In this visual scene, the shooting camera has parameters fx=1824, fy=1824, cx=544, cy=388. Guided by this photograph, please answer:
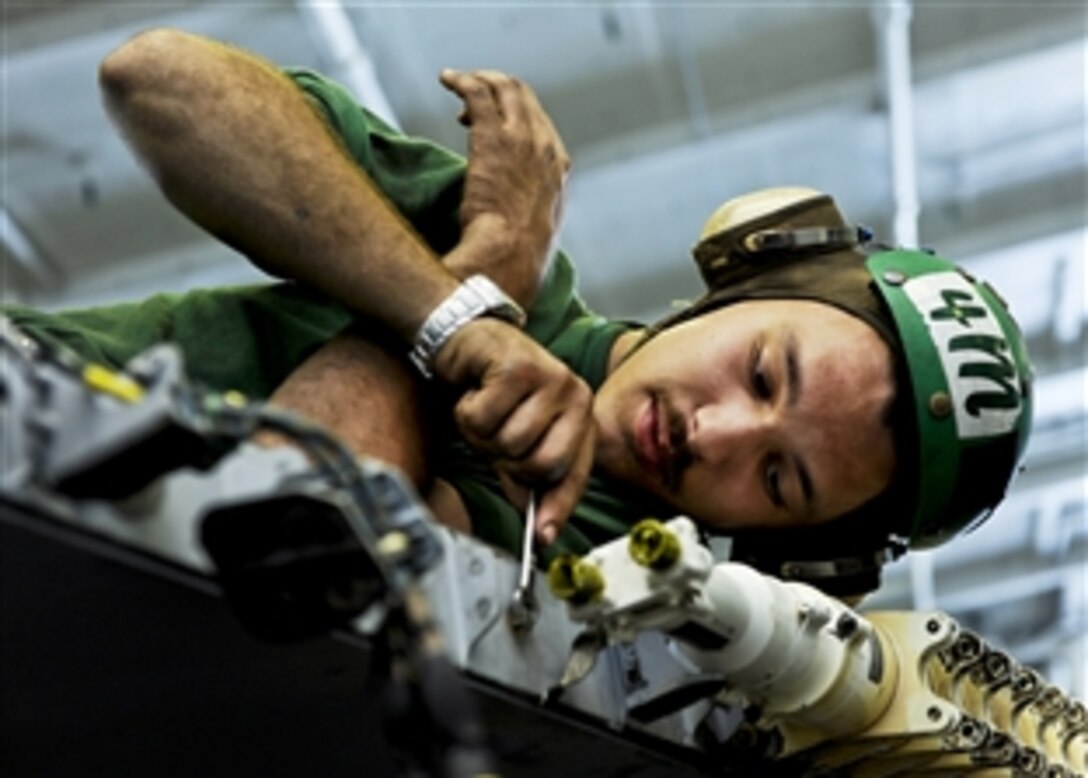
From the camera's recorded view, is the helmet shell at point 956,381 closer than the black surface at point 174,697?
No

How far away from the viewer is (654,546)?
986 mm

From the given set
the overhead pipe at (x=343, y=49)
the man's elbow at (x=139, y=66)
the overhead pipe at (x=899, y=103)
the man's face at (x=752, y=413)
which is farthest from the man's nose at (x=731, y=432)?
the overhead pipe at (x=899, y=103)

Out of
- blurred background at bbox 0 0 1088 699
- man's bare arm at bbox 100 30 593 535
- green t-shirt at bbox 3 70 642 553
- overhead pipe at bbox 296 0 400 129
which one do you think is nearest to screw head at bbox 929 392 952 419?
green t-shirt at bbox 3 70 642 553

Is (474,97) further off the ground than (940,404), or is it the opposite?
(474,97)

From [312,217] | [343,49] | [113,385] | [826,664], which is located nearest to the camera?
[113,385]

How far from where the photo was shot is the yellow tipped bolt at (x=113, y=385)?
2.44 feet

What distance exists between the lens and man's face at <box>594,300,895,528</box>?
59.7 inches

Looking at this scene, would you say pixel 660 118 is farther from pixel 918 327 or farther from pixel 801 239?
pixel 918 327

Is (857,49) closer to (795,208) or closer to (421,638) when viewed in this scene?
(795,208)

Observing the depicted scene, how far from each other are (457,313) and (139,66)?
0.32 metres

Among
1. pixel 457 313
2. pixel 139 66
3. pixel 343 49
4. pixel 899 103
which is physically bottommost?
pixel 899 103

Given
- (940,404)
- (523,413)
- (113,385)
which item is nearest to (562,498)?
(523,413)

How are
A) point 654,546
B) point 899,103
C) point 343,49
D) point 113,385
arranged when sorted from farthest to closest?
point 899,103 < point 343,49 < point 654,546 < point 113,385

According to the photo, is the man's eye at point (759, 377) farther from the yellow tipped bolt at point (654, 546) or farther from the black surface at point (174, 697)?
the yellow tipped bolt at point (654, 546)
